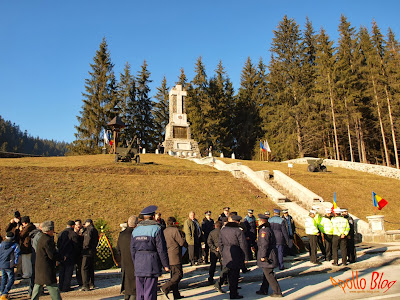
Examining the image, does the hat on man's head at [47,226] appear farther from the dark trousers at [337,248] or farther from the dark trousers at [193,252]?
the dark trousers at [337,248]

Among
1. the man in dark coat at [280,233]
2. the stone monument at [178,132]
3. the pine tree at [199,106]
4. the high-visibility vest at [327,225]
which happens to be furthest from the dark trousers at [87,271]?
the pine tree at [199,106]

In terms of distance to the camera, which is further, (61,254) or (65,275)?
(65,275)

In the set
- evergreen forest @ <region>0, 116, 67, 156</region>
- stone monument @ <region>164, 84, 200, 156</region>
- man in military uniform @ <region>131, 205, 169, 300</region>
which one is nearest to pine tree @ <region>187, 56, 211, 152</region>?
stone monument @ <region>164, 84, 200, 156</region>

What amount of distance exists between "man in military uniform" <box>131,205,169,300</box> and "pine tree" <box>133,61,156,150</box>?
144 ft

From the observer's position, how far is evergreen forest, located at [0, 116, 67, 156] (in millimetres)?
98375

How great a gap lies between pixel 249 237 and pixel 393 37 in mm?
53509

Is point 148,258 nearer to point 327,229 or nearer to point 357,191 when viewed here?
point 327,229

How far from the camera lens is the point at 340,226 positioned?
8.43 m

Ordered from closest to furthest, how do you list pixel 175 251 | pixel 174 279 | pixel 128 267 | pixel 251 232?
1. pixel 128 267
2. pixel 174 279
3. pixel 175 251
4. pixel 251 232

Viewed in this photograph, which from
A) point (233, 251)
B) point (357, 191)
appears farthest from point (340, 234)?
point (357, 191)

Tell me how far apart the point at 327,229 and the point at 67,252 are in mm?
6943


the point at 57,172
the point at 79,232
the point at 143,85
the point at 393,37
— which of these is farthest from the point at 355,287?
the point at 393,37

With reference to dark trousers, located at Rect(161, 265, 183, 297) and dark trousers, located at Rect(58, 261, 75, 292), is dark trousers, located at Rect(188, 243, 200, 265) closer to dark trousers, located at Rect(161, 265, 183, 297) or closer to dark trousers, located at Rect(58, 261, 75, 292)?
dark trousers, located at Rect(161, 265, 183, 297)

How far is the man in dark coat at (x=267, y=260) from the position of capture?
5965 mm
